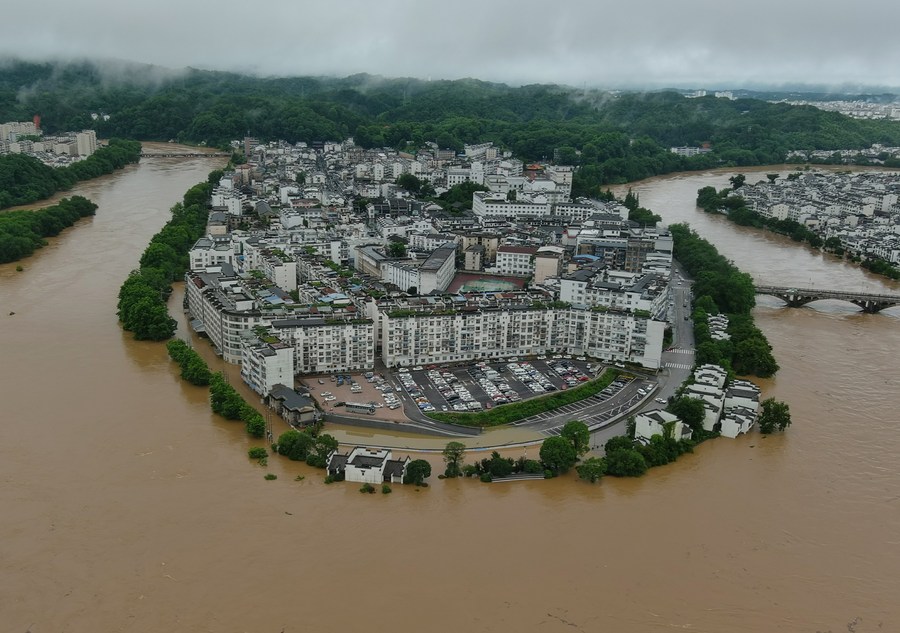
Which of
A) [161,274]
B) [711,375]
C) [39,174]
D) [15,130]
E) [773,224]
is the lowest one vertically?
[711,375]

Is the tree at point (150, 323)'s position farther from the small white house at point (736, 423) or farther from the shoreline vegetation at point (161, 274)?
the small white house at point (736, 423)

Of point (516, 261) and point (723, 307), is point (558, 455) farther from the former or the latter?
point (516, 261)

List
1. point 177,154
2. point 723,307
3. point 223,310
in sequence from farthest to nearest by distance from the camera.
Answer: point 177,154 < point 723,307 < point 223,310

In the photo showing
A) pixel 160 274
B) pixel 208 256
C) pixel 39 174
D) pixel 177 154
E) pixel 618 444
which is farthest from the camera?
pixel 177 154

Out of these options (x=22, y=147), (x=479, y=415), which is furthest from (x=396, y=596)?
(x=22, y=147)

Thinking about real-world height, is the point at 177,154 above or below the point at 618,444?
above

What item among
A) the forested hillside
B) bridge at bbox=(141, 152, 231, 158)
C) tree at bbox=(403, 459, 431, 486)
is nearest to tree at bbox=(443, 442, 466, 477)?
tree at bbox=(403, 459, 431, 486)

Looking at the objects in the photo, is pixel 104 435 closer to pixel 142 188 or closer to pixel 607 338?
pixel 607 338

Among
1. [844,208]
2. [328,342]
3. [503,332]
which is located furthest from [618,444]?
[844,208]
